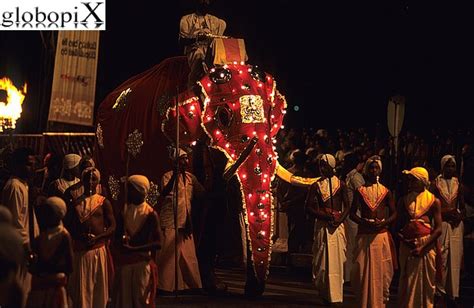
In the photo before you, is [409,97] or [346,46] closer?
[409,97]

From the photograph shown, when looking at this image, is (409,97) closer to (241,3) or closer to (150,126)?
(241,3)

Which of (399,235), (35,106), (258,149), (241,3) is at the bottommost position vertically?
(399,235)

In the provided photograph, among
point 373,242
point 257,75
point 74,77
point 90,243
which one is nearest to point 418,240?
point 373,242

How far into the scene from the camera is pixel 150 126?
1620 cm

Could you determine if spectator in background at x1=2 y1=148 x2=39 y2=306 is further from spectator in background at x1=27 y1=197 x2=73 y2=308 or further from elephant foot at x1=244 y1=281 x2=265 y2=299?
elephant foot at x1=244 y1=281 x2=265 y2=299

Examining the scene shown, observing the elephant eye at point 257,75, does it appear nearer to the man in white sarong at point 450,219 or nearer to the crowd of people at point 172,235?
the crowd of people at point 172,235

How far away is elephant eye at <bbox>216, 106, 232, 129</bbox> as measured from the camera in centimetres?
1527

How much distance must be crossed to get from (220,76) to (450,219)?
11.1 ft

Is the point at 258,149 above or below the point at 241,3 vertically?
below

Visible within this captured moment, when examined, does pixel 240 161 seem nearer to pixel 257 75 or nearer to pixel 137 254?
pixel 257 75

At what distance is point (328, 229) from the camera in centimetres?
1536

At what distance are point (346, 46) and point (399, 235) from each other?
17.3 meters

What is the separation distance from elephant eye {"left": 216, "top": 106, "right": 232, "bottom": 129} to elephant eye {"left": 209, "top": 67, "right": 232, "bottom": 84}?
372 mm

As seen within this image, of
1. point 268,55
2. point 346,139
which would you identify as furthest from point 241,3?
point 346,139
